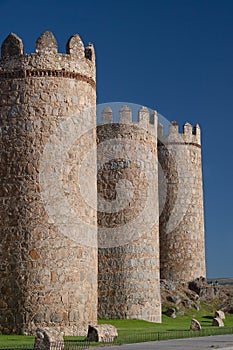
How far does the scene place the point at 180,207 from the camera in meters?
33.1

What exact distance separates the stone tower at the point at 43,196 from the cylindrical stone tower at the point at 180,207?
49.4 ft

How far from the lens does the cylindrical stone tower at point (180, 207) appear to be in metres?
32.8

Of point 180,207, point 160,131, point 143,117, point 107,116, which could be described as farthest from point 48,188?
point 160,131

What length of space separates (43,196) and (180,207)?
651 inches

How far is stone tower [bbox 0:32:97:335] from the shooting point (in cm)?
1692

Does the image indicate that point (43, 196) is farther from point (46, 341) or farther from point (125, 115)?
point (125, 115)

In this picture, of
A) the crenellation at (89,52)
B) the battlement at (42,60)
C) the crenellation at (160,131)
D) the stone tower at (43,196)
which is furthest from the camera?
the crenellation at (160,131)

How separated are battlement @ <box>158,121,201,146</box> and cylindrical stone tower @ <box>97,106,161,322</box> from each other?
717cm

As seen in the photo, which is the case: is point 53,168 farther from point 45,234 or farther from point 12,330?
point 12,330

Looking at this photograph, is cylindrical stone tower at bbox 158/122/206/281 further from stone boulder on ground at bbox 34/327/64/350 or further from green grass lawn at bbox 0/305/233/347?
stone boulder on ground at bbox 34/327/64/350

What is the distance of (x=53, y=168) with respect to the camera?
17391mm

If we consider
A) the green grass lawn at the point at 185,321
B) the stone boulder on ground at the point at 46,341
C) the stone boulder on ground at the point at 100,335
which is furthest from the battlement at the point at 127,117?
the stone boulder on ground at the point at 46,341

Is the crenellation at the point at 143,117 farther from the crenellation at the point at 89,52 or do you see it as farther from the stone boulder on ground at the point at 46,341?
the stone boulder on ground at the point at 46,341

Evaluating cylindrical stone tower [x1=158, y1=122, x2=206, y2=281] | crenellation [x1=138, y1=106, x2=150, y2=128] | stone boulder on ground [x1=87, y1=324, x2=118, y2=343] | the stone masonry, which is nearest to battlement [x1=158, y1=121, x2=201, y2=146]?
cylindrical stone tower [x1=158, y1=122, x2=206, y2=281]
